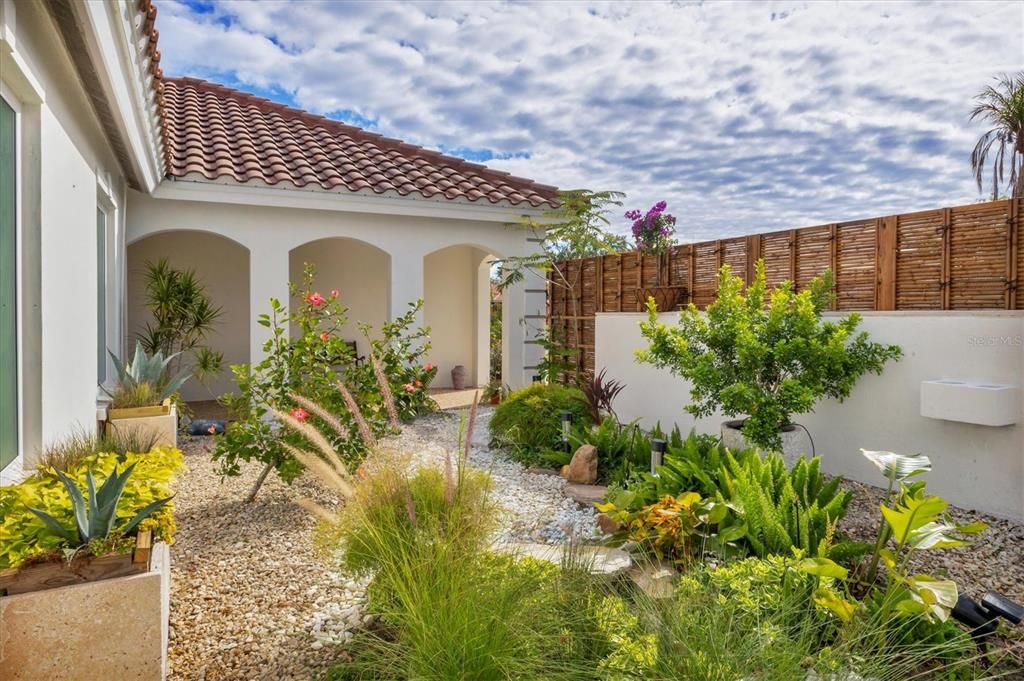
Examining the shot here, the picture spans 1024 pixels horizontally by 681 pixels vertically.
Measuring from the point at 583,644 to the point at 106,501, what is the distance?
2.13 meters

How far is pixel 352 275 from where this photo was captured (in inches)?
550

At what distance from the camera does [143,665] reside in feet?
8.46

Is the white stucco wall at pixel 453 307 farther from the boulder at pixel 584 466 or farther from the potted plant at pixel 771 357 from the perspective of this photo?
the potted plant at pixel 771 357

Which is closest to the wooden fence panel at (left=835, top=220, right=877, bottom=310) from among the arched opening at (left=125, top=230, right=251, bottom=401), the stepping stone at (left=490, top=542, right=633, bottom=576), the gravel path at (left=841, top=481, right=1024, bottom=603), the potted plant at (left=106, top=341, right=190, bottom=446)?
the gravel path at (left=841, top=481, right=1024, bottom=603)

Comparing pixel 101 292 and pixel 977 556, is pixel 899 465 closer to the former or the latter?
pixel 977 556

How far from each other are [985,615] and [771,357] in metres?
3.19

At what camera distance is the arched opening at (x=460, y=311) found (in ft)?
48.0

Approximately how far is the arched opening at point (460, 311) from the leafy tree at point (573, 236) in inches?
141

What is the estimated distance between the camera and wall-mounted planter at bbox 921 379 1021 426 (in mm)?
4984

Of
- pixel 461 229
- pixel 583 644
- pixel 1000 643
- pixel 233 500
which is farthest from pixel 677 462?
pixel 461 229

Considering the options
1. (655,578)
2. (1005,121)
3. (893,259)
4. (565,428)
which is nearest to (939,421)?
(893,259)

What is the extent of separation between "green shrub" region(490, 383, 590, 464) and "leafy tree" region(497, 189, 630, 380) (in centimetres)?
249

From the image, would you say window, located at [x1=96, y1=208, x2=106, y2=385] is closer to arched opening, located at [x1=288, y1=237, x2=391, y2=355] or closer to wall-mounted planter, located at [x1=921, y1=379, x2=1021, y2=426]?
arched opening, located at [x1=288, y1=237, x2=391, y2=355]

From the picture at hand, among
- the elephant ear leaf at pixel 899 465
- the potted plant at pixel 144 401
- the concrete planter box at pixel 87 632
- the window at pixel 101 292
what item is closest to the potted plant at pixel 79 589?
the concrete planter box at pixel 87 632
